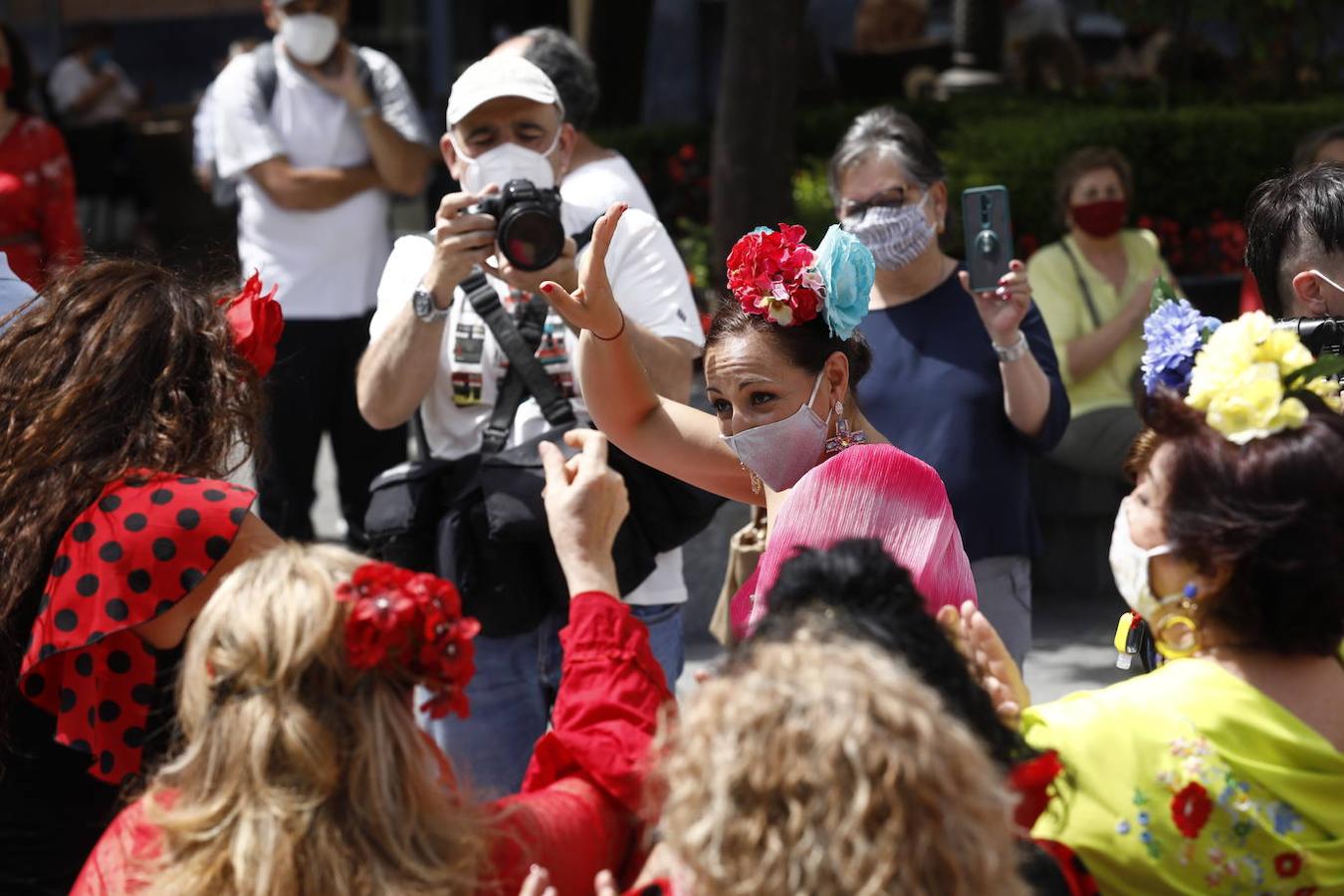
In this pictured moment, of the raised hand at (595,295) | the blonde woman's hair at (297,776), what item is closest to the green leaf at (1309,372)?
the blonde woman's hair at (297,776)

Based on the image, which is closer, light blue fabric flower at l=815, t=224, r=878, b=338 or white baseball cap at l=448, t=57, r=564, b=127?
light blue fabric flower at l=815, t=224, r=878, b=338

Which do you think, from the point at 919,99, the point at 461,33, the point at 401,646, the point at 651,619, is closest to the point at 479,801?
the point at 401,646

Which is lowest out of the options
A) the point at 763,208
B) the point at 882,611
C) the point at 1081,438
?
the point at 1081,438

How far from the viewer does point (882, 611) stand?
191 centimetres

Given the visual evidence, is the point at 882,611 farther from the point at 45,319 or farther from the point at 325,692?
the point at 45,319

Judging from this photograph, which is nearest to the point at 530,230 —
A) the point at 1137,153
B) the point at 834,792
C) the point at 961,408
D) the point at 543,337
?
the point at 543,337

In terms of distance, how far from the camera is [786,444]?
300 centimetres

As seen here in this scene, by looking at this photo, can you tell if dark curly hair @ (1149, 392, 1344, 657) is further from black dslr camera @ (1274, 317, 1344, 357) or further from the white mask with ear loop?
black dslr camera @ (1274, 317, 1344, 357)

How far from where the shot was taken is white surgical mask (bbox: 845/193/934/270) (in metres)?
4.07

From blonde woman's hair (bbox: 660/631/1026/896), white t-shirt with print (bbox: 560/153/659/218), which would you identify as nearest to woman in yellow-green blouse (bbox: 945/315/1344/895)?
blonde woman's hair (bbox: 660/631/1026/896)

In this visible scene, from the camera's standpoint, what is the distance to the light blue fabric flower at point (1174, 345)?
7.73 feet

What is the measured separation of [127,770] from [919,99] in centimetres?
836

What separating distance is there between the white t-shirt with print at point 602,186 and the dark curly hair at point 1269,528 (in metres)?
2.35

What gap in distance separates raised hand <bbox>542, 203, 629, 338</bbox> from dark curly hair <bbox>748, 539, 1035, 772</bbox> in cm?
119
